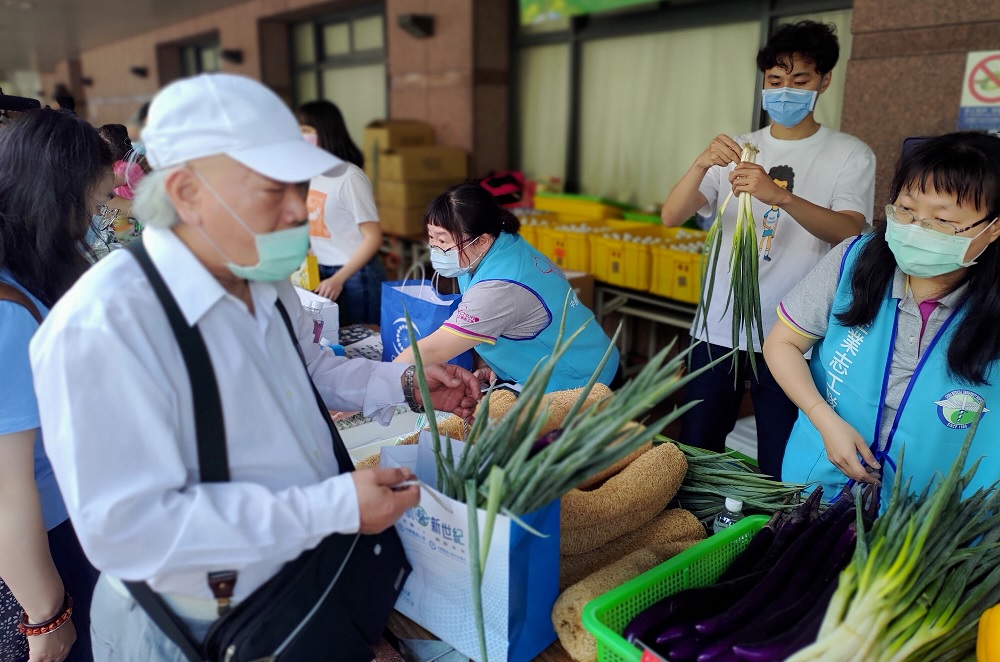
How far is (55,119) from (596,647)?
4.91 feet

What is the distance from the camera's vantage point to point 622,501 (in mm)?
1255

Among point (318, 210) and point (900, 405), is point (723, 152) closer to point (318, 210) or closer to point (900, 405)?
point (900, 405)

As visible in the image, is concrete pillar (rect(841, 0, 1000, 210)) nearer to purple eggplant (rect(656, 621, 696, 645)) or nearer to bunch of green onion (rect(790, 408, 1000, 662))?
bunch of green onion (rect(790, 408, 1000, 662))

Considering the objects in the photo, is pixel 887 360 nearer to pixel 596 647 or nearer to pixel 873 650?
pixel 873 650

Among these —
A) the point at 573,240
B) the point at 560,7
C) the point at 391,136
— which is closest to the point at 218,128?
the point at 573,240

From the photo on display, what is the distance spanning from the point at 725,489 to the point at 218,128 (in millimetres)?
1119

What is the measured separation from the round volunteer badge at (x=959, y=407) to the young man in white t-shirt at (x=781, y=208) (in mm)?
661

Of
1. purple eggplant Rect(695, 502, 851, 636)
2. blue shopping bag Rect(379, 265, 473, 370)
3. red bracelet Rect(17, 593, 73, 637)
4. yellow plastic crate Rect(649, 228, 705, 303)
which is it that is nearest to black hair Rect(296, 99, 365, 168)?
blue shopping bag Rect(379, 265, 473, 370)

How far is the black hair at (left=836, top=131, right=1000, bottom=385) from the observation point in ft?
4.43

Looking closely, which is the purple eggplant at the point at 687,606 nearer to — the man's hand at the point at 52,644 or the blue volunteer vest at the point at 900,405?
the blue volunteer vest at the point at 900,405

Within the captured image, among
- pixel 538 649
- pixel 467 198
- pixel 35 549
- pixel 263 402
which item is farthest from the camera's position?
pixel 467 198

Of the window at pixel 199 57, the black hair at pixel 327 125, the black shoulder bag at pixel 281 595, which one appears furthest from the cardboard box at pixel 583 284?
the window at pixel 199 57

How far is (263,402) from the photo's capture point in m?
0.98

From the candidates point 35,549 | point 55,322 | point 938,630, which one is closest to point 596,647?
point 938,630
